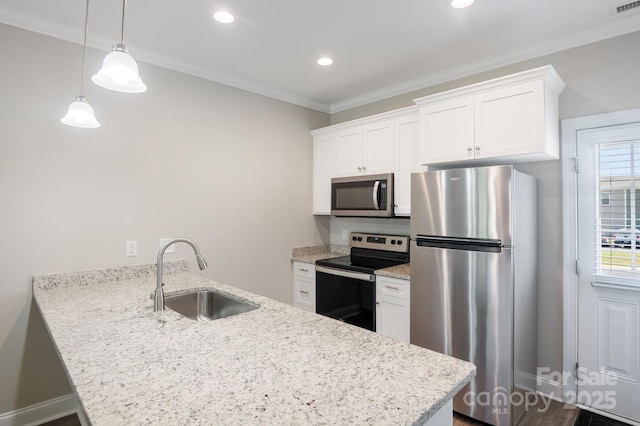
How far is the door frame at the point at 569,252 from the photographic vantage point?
241 cm

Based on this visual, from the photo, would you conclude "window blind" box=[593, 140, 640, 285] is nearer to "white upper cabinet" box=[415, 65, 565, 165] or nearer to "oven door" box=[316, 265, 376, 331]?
"white upper cabinet" box=[415, 65, 565, 165]

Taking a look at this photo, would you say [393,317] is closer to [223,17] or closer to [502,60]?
[502,60]

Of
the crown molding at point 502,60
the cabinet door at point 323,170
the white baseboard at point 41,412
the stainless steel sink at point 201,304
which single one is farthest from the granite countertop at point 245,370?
the crown molding at point 502,60

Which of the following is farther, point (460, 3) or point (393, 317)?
point (393, 317)

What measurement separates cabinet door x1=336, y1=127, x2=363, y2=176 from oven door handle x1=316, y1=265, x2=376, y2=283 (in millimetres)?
986

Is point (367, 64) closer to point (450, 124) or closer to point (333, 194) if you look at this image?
point (450, 124)

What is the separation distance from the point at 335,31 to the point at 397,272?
184 centimetres

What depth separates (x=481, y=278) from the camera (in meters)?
2.16

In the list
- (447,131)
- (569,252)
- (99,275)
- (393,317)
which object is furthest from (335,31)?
(99,275)

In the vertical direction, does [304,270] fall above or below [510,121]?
below

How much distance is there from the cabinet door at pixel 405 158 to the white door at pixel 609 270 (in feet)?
3.75

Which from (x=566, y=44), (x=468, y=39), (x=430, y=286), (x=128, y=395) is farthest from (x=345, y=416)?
(x=566, y=44)

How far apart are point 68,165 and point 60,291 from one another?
0.85 meters

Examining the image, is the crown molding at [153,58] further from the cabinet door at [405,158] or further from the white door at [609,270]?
the white door at [609,270]
